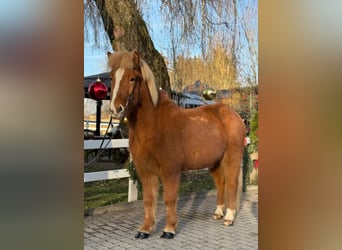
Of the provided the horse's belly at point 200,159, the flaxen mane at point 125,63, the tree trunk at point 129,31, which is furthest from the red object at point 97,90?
the horse's belly at point 200,159

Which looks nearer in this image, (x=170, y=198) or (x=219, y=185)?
(x=170, y=198)

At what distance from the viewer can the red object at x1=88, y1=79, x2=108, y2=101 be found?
62.4 inches

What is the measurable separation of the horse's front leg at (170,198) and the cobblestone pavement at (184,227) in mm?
42

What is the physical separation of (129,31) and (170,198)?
100 centimetres

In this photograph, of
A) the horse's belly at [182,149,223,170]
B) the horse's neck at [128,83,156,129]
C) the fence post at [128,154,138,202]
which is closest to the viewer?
the horse's neck at [128,83,156,129]

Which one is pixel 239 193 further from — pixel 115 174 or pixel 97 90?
pixel 97 90

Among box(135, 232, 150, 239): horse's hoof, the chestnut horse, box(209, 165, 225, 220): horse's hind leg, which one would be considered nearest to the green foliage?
the chestnut horse

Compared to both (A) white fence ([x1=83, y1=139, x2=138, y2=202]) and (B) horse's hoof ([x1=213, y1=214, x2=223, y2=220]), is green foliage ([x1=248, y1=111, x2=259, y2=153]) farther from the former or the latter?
(A) white fence ([x1=83, y1=139, x2=138, y2=202])

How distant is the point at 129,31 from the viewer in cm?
197

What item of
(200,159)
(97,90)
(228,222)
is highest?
(97,90)

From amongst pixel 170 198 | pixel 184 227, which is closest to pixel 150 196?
pixel 170 198

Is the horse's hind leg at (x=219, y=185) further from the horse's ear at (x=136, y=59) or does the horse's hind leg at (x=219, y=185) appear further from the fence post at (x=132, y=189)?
the horse's ear at (x=136, y=59)

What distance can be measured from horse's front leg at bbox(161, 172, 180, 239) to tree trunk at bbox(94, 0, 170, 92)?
25.5 inches

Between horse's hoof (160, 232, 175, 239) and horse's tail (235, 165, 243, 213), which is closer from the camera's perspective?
horse's hoof (160, 232, 175, 239)
